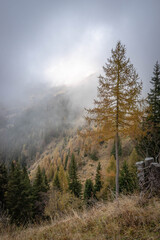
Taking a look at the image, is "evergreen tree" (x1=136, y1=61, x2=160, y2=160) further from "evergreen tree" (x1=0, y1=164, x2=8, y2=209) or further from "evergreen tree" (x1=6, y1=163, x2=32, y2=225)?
"evergreen tree" (x1=0, y1=164, x2=8, y2=209)

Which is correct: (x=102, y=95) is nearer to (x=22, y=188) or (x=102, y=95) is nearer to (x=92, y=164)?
(x=22, y=188)

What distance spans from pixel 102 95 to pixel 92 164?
64.7 meters

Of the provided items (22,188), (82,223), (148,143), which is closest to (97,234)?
(82,223)

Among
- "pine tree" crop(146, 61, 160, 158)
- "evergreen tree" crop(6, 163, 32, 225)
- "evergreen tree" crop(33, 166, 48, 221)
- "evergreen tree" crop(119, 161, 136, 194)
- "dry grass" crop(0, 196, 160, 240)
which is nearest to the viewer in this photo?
"dry grass" crop(0, 196, 160, 240)

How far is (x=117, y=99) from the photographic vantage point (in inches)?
369

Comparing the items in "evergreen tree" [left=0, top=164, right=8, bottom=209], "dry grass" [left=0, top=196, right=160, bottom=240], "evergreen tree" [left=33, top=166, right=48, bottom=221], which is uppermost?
"dry grass" [left=0, top=196, right=160, bottom=240]

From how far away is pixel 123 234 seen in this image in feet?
9.89

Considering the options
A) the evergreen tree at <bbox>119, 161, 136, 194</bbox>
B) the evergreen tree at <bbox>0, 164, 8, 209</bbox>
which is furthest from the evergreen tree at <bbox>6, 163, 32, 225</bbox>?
the evergreen tree at <bbox>119, 161, 136, 194</bbox>

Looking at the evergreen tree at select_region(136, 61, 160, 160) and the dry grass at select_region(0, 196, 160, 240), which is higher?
the evergreen tree at select_region(136, 61, 160, 160)

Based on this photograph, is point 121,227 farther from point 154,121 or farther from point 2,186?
point 2,186

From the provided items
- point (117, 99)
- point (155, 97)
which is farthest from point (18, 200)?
point (155, 97)

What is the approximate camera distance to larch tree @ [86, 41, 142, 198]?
923 cm

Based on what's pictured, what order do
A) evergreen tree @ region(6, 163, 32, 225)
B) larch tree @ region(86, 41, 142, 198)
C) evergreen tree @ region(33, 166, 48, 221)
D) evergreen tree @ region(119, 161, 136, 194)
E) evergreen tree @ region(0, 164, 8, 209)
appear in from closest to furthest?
evergreen tree @ region(119, 161, 136, 194) → larch tree @ region(86, 41, 142, 198) → evergreen tree @ region(6, 163, 32, 225) → evergreen tree @ region(0, 164, 8, 209) → evergreen tree @ region(33, 166, 48, 221)

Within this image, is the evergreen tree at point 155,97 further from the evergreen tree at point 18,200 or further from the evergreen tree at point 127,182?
the evergreen tree at point 18,200
